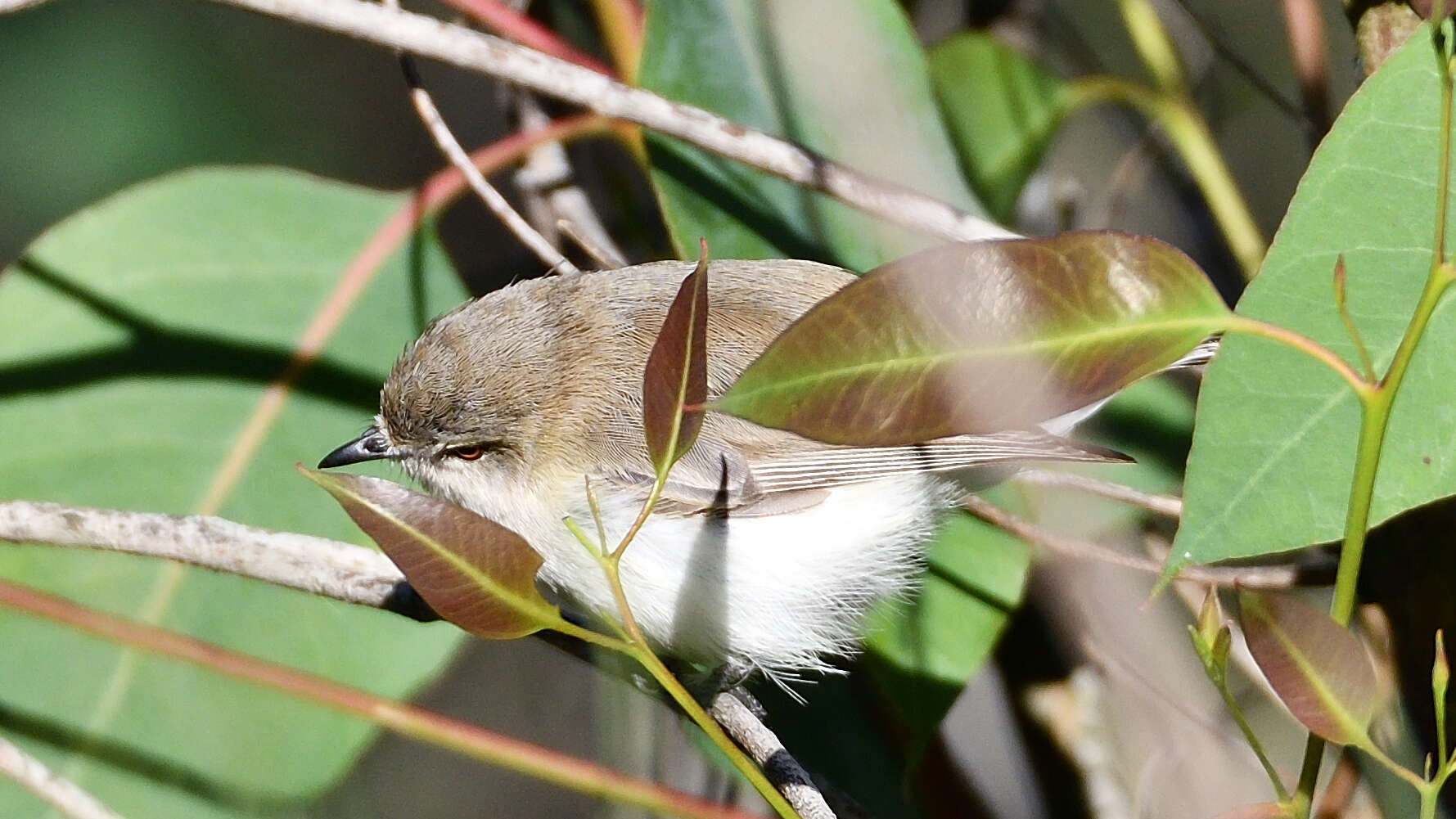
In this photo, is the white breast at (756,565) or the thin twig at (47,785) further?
the white breast at (756,565)

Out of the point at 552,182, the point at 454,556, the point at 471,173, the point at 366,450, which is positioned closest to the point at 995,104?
the point at 552,182

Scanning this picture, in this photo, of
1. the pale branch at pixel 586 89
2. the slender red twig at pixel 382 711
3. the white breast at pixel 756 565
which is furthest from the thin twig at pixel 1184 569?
the slender red twig at pixel 382 711

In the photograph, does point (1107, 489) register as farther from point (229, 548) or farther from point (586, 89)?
point (229, 548)

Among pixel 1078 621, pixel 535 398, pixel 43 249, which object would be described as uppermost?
pixel 43 249

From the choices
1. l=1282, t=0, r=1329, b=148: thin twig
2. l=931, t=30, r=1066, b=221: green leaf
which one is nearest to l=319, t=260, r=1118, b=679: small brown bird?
l=931, t=30, r=1066, b=221: green leaf

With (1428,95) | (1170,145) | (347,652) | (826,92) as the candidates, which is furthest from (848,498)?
(1170,145)

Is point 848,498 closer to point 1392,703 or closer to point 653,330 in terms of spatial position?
point 653,330

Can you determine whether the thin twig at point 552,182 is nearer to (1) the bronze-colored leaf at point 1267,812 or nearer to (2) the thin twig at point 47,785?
(2) the thin twig at point 47,785
